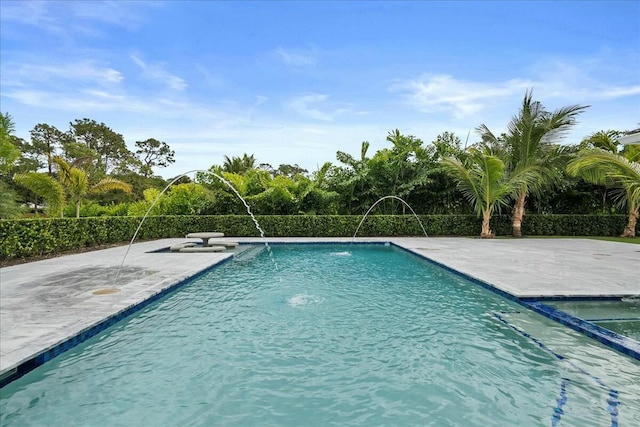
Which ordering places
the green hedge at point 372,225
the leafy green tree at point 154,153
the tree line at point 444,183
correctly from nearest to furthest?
the tree line at point 444,183 → the green hedge at point 372,225 → the leafy green tree at point 154,153

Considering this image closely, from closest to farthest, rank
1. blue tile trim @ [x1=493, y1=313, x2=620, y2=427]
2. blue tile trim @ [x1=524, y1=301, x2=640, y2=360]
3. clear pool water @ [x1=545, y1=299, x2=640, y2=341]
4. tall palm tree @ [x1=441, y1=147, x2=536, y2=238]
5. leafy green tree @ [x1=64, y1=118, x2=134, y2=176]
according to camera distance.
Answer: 1. blue tile trim @ [x1=493, y1=313, x2=620, y2=427]
2. blue tile trim @ [x1=524, y1=301, x2=640, y2=360]
3. clear pool water @ [x1=545, y1=299, x2=640, y2=341]
4. tall palm tree @ [x1=441, y1=147, x2=536, y2=238]
5. leafy green tree @ [x1=64, y1=118, x2=134, y2=176]

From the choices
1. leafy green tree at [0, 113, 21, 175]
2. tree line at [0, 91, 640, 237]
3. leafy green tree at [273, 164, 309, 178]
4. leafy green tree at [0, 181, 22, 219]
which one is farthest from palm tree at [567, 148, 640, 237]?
leafy green tree at [273, 164, 309, 178]

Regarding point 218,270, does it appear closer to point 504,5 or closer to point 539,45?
point 504,5

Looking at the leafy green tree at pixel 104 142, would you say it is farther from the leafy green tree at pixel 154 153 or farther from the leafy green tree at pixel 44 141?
the leafy green tree at pixel 154 153

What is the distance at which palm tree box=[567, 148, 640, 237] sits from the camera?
9.22 m

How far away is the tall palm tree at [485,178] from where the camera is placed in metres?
13.3

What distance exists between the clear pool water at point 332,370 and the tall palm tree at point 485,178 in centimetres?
898

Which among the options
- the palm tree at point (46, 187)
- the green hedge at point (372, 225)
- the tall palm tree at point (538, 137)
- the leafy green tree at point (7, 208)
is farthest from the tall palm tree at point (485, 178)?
the leafy green tree at point (7, 208)

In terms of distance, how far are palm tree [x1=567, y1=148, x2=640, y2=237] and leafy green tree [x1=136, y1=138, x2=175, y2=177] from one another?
40.2 metres

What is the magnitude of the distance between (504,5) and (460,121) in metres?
A: 5.93

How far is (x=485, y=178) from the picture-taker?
1359 cm

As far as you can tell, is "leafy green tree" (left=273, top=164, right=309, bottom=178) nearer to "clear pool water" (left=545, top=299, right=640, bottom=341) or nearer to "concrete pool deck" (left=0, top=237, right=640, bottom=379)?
"concrete pool deck" (left=0, top=237, right=640, bottom=379)

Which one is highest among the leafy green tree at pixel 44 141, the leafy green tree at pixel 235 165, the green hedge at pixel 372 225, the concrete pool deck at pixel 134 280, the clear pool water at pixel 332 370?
the leafy green tree at pixel 44 141

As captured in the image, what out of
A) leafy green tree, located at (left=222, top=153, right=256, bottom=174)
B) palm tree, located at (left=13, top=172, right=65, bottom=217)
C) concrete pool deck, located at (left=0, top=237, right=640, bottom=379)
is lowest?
concrete pool deck, located at (left=0, top=237, right=640, bottom=379)
